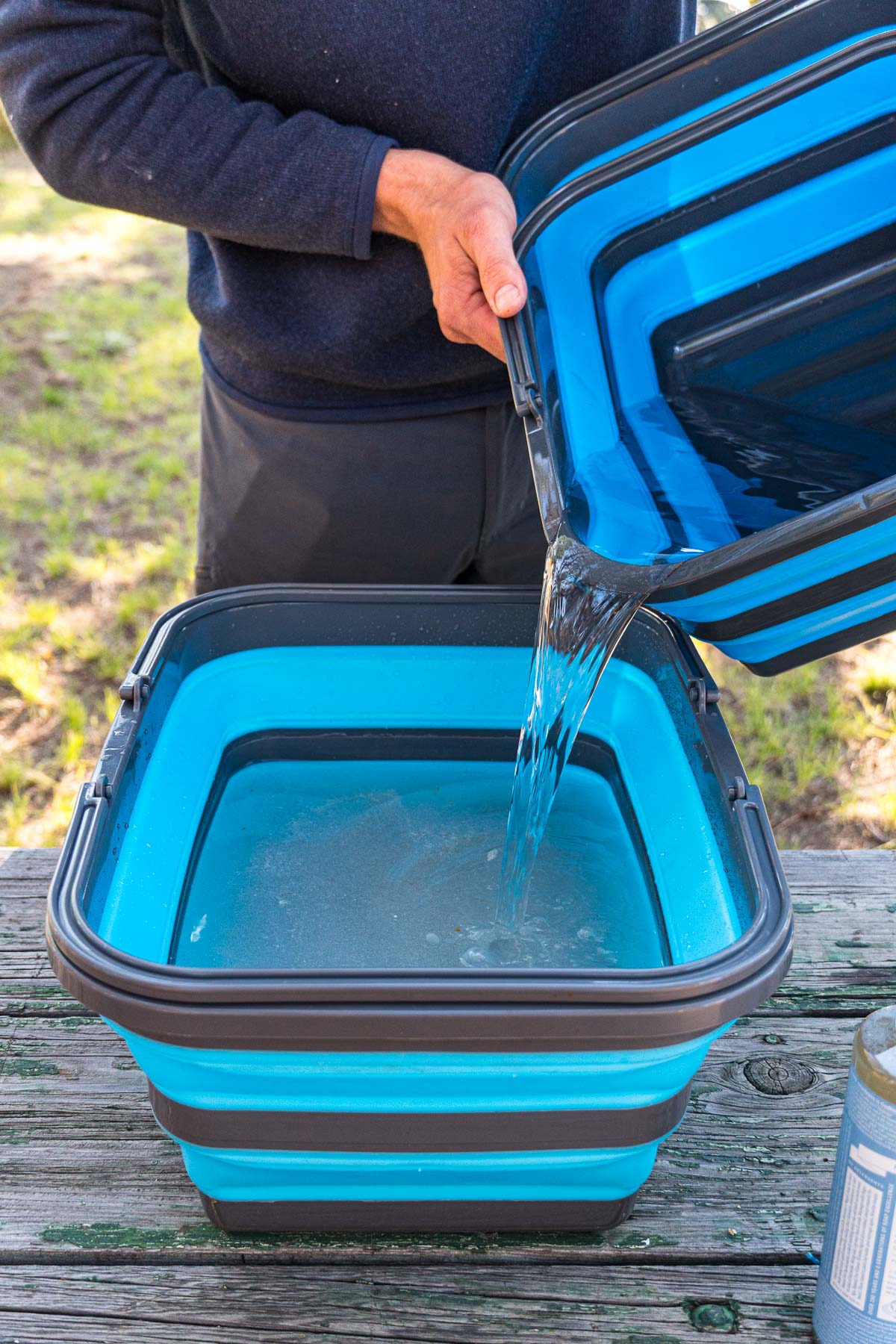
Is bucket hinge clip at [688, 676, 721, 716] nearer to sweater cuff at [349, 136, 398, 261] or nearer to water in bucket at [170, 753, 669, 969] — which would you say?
water in bucket at [170, 753, 669, 969]

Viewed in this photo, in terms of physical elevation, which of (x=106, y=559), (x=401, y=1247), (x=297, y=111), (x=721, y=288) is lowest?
(x=106, y=559)

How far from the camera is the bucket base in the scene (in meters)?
0.77

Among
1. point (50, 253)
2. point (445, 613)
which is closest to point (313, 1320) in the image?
point (445, 613)

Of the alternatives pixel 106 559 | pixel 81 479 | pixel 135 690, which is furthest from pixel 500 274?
pixel 81 479

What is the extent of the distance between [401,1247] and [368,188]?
833mm

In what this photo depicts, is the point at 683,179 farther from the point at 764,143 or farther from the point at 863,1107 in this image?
the point at 863,1107

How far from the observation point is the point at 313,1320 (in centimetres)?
73

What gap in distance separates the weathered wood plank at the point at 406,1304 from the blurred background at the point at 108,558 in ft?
4.10

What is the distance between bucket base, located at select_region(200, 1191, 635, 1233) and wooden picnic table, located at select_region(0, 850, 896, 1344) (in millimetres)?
13

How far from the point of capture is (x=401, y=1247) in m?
0.78

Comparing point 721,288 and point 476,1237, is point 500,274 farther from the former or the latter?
point 476,1237

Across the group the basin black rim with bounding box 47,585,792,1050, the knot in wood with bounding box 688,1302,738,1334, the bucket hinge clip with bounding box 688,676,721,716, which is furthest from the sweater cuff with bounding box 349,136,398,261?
the knot in wood with bounding box 688,1302,738,1334

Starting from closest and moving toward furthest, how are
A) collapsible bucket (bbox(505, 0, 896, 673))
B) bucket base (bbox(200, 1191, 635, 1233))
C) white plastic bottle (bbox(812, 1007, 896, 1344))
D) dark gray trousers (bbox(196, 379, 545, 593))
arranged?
white plastic bottle (bbox(812, 1007, 896, 1344)), bucket base (bbox(200, 1191, 635, 1233)), collapsible bucket (bbox(505, 0, 896, 673)), dark gray trousers (bbox(196, 379, 545, 593))

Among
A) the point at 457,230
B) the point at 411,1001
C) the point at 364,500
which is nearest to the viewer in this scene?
the point at 411,1001
